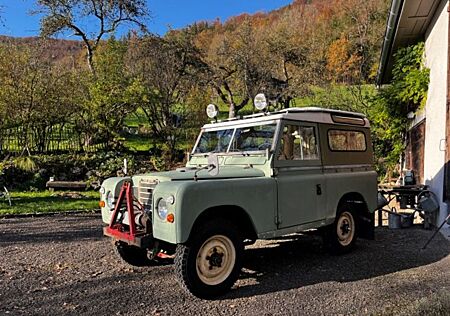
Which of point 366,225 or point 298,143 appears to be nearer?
point 298,143

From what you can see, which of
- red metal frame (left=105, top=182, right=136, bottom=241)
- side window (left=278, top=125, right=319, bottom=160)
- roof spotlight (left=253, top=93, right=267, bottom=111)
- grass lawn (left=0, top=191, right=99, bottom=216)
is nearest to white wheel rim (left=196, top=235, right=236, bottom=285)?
red metal frame (left=105, top=182, right=136, bottom=241)

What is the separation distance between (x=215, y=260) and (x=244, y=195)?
794mm

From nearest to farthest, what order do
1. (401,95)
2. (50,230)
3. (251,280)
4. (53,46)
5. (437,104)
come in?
(251,280)
(50,230)
(437,104)
(401,95)
(53,46)

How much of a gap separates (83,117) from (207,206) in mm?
14428

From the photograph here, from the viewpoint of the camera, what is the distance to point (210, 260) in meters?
4.37

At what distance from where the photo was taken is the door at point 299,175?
504 centimetres

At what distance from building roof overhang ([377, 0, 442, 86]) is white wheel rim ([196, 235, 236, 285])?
6357mm

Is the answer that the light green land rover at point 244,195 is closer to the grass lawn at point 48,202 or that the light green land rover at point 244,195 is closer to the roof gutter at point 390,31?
the roof gutter at point 390,31

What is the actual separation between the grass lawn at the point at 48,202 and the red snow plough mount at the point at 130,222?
→ 244 inches

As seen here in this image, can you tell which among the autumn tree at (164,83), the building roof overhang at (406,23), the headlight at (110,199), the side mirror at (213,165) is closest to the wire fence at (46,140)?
the autumn tree at (164,83)

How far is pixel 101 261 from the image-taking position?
5836 mm

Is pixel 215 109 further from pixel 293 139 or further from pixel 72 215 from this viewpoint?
pixel 72 215

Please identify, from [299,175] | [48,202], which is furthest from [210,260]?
[48,202]

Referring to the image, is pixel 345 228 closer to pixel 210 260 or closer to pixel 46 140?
pixel 210 260
